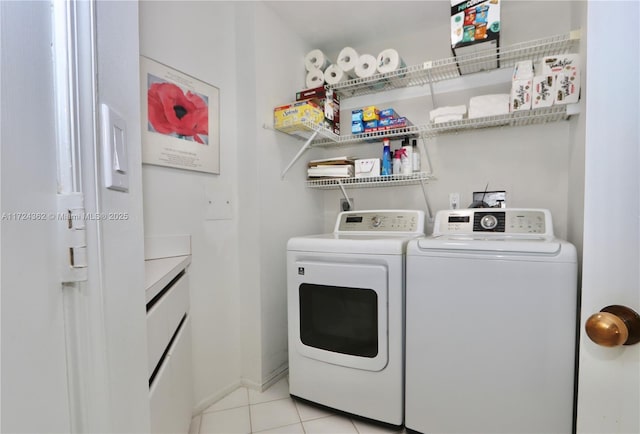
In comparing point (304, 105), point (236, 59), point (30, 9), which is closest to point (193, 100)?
point (236, 59)

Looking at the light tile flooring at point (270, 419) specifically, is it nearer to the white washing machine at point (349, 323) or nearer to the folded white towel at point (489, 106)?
the white washing machine at point (349, 323)

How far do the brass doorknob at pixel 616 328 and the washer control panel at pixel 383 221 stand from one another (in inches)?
61.3

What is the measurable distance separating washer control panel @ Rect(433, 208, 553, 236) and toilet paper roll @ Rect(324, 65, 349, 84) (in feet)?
3.95

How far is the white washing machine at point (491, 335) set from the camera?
126 centimetres

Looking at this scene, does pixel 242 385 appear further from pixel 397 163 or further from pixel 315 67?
pixel 315 67

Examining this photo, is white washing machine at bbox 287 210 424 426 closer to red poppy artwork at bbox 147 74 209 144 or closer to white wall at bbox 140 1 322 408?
white wall at bbox 140 1 322 408

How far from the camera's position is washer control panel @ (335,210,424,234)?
6.60 ft

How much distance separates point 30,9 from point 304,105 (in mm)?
1700

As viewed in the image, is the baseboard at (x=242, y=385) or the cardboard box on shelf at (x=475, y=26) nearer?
the cardboard box on shelf at (x=475, y=26)

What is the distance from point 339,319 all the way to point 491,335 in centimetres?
75

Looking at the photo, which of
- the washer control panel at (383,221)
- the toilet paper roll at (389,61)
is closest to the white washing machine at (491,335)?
the washer control panel at (383,221)

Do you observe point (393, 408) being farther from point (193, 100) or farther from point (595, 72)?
point (193, 100)

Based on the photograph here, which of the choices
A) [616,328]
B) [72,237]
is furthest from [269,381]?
[616,328]

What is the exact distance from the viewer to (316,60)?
2326mm
